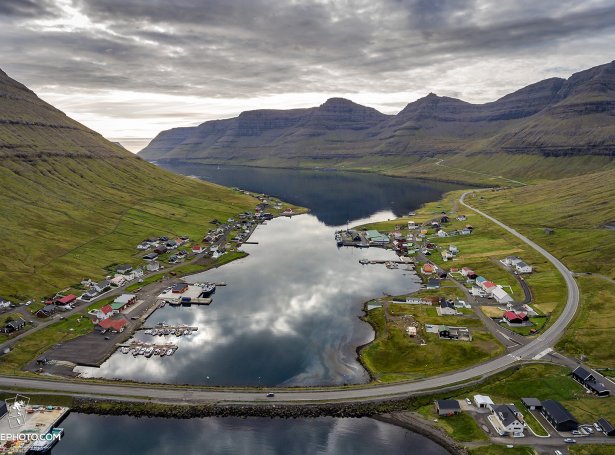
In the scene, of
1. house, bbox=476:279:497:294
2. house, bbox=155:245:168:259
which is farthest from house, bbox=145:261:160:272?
house, bbox=476:279:497:294

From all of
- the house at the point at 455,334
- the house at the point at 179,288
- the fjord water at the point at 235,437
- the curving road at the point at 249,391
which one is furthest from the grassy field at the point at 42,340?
the house at the point at 455,334

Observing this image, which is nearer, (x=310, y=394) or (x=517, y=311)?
(x=310, y=394)

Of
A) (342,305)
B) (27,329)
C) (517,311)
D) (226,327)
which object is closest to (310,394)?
(226,327)

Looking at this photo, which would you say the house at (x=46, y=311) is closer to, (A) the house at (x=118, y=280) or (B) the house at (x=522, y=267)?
(A) the house at (x=118, y=280)

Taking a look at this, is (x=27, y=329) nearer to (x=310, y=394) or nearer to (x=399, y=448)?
(x=310, y=394)

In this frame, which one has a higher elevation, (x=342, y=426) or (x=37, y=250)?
(x=37, y=250)

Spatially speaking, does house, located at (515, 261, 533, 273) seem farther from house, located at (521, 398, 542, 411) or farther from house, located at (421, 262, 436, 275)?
house, located at (521, 398, 542, 411)

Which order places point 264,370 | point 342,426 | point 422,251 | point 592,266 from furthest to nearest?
point 422,251, point 592,266, point 264,370, point 342,426
